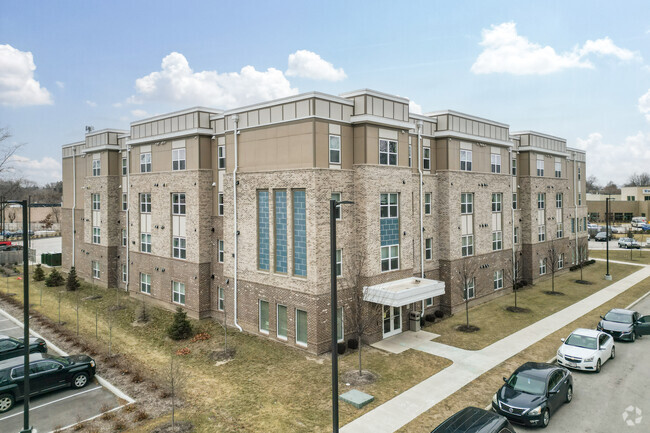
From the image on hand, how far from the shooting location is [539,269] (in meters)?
39.0

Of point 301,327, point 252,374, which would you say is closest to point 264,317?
point 301,327

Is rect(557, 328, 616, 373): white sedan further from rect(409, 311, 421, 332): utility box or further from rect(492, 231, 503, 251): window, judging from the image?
rect(492, 231, 503, 251): window

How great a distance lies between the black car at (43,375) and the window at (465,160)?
84.7 ft

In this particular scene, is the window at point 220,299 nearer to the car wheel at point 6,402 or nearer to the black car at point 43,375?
the black car at point 43,375

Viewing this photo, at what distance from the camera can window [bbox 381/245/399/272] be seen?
23.9 meters

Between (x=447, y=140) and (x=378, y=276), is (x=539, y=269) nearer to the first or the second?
(x=447, y=140)

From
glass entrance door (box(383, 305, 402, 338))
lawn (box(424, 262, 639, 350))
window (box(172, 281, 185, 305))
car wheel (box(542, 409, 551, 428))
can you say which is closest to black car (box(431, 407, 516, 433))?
car wheel (box(542, 409, 551, 428))

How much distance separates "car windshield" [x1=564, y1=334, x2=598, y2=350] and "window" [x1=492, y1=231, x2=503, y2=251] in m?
13.6

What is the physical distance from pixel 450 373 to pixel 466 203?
15269 millimetres

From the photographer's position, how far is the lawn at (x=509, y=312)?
2380 centimetres

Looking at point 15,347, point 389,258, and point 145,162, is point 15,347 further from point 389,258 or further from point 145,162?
point 389,258

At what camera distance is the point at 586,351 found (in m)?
19.1

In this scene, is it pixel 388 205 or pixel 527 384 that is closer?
pixel 527 384

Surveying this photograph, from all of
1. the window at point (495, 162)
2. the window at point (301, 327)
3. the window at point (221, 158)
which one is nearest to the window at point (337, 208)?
the window at point (301, 327)
